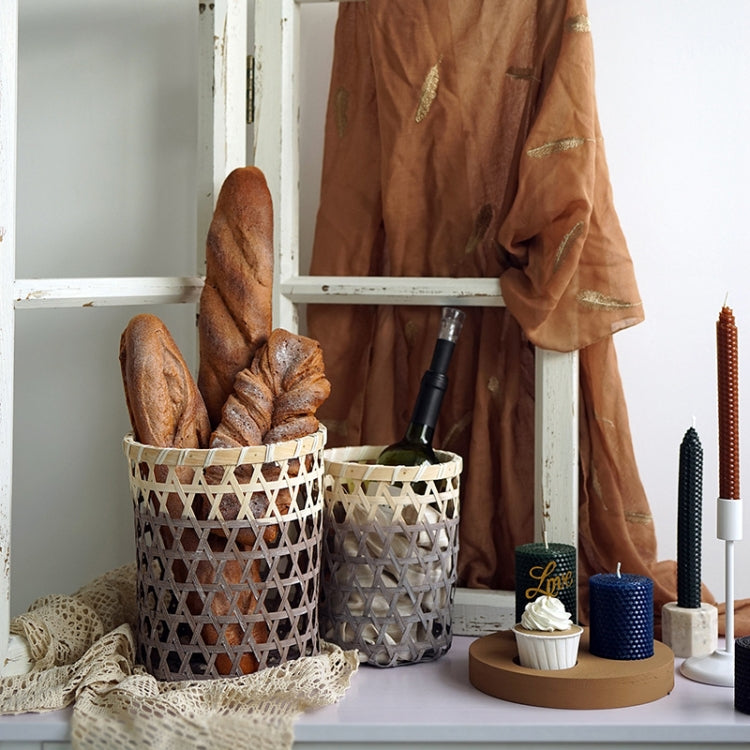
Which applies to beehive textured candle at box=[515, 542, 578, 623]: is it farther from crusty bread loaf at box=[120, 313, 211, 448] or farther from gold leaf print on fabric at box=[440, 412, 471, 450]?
crusty bread loaf at box=[120, 313, 211, 448]

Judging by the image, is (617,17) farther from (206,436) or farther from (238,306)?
(206,436)

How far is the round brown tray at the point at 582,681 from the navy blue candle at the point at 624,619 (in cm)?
1

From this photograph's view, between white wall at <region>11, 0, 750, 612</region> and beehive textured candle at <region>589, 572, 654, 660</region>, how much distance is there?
32 cm

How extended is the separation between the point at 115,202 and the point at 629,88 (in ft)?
2.22

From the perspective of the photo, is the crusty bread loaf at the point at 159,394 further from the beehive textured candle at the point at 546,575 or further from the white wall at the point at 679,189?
the white wall at the point at 679,189

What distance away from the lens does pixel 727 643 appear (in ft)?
3.27

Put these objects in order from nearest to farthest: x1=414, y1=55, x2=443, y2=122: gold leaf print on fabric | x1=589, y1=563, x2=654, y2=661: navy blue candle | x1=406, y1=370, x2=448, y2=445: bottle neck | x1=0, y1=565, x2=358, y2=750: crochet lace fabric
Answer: x1=0, y1=565, x2=358, y2=750: crochet lace fabric < x1=589, y1=563, x2=654, y2=661: navy blue candle < x1=406, y1=370, x2=448, y2=445: bottle neck < x1=414, y1=55, x2=443, y2=122: gold leaf print on fabric

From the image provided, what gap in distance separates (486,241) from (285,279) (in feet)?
0.80

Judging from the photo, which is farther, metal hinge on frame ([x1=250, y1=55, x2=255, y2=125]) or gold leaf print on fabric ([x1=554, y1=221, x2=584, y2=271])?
metal hinge on frame ([x1=250, y1=55, x2=255, y2=125])

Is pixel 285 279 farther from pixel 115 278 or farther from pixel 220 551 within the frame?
pixel 220 551

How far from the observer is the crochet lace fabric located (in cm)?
85

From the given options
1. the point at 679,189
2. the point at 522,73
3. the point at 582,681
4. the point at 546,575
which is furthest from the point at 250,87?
the point at 582,681

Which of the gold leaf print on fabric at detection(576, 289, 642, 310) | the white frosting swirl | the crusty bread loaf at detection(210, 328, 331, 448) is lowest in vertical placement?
the white frosting swirl

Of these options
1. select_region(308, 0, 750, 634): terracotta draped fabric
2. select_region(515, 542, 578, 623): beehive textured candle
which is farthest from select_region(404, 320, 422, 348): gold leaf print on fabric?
select_region(515, 542, 578, 623): beehive textured candle
